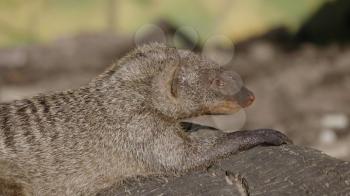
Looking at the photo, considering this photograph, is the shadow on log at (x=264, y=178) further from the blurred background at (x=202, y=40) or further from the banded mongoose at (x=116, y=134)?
the blurred background at (x=202, y=40)

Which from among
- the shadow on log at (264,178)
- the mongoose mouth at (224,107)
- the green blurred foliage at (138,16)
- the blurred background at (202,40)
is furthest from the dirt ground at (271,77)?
the shadow on log at (264,178)

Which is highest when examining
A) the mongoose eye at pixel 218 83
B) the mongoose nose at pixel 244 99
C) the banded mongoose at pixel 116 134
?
the mongoose eye at pixel 218 83

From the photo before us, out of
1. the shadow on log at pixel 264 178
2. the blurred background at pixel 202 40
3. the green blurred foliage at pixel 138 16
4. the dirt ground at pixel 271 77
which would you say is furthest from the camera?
the green blurred foliage at pixel 138 16

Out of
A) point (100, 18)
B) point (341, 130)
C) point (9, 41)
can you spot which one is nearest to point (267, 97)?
point (341, 130)

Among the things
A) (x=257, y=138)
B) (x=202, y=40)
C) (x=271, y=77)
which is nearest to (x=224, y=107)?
(x=257, y=138)

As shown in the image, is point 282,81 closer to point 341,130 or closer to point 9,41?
point 341,130

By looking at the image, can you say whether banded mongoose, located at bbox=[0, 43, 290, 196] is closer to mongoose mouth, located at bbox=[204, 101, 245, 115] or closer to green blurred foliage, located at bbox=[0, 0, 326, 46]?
mongoose mouth, located at bbox=[204, 101, 245, 115]

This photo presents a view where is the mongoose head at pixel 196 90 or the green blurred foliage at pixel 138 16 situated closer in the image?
the mongoose head at pixel 196 90
